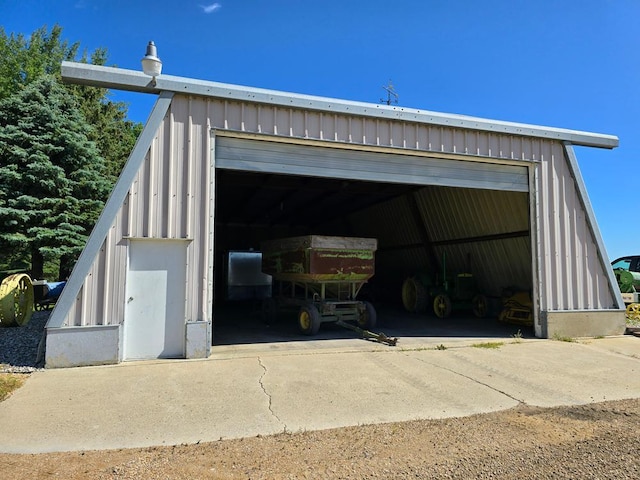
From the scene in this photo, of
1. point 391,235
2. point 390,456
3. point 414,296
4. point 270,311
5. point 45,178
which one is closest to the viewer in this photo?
point 390,456

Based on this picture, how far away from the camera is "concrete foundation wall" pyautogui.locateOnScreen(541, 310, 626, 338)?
918 centimetres

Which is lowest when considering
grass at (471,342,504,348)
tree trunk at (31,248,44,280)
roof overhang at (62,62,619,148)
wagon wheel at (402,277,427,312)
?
grass at (471,342,504,348)

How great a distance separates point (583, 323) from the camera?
9.45 meters

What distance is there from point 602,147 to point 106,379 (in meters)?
11.6

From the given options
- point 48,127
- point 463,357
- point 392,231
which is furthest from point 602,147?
point 48,127

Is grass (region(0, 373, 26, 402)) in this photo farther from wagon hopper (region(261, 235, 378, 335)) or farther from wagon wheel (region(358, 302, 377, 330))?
wagon wheel (region(358, 302, 377, 330))

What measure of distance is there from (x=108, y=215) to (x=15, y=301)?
4.58 meters

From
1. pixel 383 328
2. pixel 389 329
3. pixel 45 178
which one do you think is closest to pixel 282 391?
pixel 389 329

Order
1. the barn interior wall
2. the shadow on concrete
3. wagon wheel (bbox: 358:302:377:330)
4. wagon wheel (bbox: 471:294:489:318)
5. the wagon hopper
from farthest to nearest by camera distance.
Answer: wagon wheel (bbox: 471:294:489:318) < the barn interior wall < wagon wheel (bbox: 358:302:377:330) < the wagon hopper < the shadow on concrete

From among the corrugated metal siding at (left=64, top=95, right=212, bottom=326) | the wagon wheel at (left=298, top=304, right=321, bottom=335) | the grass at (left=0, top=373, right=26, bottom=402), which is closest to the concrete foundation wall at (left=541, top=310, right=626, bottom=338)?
the wagon wheel at (left=298, top=304, right=321, bottom=335)

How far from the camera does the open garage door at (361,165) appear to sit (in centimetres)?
762

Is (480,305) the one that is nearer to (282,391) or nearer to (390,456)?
(282,391)

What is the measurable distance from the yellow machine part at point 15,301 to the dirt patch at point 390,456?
6.79 metres

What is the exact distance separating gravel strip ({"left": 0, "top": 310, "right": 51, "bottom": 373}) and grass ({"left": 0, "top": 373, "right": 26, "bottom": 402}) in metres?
0.27
